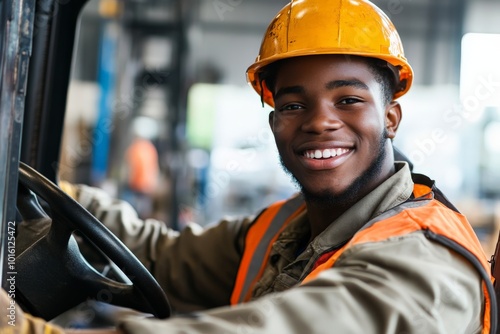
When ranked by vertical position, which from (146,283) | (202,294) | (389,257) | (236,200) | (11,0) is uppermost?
(11,0)

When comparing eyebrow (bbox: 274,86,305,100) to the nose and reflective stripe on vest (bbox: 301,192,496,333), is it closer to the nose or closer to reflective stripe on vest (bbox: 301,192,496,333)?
the nose

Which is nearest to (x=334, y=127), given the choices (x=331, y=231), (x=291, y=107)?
(x=291, y=107)

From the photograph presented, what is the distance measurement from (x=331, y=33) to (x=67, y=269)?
0.96 metres

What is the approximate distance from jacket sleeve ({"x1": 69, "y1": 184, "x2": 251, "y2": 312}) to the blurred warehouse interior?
7022 millimetres

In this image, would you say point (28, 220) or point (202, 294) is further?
A: point (202, 294)

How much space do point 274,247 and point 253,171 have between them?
1218 centimetres

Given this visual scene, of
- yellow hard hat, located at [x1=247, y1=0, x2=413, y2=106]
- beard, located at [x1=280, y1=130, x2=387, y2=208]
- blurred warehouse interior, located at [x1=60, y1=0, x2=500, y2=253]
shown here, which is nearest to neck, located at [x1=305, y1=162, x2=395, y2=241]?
beard, located at [x1=280, y1=130, x2=387, y2=208]

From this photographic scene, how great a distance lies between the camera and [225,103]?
15.4 metres

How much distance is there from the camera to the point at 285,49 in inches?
83.2

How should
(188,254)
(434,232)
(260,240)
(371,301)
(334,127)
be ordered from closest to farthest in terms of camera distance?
(371,301) < (434,232) < (334,127) < (260,240) < (188,254)

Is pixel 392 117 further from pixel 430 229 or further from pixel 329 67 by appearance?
pixel 430 229

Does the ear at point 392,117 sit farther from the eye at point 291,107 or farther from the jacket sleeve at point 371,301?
the jacket sleeve at point 371,301

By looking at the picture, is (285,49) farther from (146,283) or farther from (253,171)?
(253,171)

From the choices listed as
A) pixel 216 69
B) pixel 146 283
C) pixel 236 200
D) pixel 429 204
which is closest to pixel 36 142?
pixel 146 283
